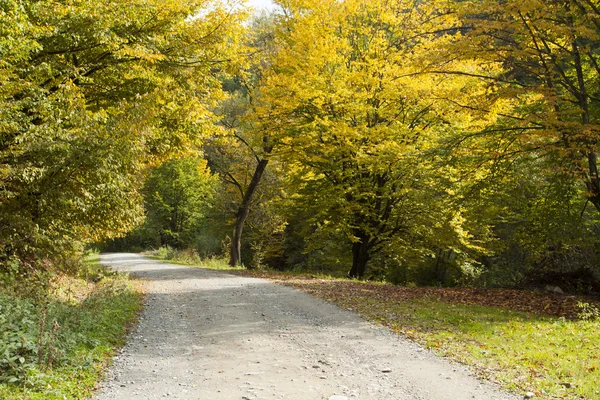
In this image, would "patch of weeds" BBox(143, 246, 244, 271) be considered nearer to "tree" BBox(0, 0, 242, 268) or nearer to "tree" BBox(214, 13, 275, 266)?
"tree" BBox(214, 13, 275, 266)

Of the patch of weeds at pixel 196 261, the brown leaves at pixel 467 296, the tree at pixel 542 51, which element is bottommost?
the patch of weeds at pixel 196 261

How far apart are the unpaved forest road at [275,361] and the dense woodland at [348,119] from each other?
3156 mm

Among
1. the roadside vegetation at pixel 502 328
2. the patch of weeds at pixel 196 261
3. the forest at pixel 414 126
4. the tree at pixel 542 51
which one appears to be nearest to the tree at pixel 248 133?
the forest at pixel 414 126

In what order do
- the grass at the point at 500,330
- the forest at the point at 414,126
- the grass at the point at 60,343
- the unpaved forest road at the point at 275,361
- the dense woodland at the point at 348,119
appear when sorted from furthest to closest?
the forest at the point at 414,126, the dense woodland at the point at 348,119, the grass at the point at 500,330, the unpaved forest road at the point at 275,361, the grass at the point at 60,343

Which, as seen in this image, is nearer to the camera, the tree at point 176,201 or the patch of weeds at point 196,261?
the patch of weeds at point 196,261

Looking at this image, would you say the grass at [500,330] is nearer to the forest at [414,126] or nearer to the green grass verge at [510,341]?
the green grass verge at [510,341]

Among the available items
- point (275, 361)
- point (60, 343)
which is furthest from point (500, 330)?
point (60, 343)

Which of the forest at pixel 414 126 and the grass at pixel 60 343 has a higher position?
the forest at pixel 414 126

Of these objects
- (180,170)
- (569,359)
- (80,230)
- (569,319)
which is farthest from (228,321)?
(180,170)

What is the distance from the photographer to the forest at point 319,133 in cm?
806

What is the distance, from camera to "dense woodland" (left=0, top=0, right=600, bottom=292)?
28.3 ft

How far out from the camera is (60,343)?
6.27m

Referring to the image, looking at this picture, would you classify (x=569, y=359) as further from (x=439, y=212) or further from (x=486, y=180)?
(x=439, y=212)

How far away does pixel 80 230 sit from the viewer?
11664 mm
